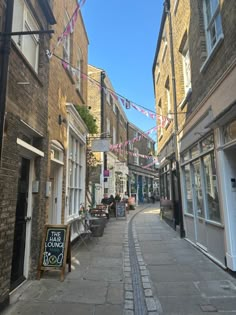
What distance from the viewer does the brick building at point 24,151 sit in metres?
3.65

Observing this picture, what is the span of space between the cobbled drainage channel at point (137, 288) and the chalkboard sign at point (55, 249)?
1252mm

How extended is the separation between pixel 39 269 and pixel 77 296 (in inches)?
46.4

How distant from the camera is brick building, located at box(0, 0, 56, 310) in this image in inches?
144

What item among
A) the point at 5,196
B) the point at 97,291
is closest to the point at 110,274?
the point at 97,291

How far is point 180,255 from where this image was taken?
21.7ft

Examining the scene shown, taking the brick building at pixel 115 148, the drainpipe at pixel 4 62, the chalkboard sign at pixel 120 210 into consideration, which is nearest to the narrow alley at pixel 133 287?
the drainpipe at pixel 4 62

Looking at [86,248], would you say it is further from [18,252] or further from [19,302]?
[19,302]

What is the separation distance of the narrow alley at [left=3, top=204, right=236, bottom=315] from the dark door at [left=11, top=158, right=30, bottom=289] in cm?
26

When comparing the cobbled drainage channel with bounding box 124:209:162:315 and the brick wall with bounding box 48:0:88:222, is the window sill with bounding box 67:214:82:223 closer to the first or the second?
the brick wall with bounding box 48:0:88:222

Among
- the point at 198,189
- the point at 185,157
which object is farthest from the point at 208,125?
the point at 185,157

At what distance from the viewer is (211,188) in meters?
6.38

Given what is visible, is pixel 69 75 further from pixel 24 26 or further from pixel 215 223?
pixel 215 223

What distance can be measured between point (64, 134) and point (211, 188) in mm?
4058

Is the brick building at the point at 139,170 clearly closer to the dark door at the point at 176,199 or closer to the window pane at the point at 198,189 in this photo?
the dark door at the point at 176,199
